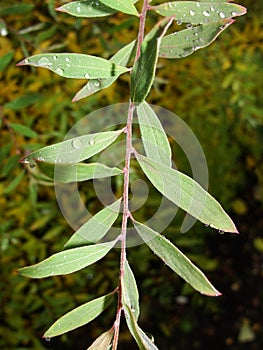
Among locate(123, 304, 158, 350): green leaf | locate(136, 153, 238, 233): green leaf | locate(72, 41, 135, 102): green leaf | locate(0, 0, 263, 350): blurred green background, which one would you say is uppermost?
locate(72, 41, 135, 102): green leaf

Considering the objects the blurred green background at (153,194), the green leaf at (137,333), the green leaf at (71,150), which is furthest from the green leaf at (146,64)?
the blurred green background at (153,194)

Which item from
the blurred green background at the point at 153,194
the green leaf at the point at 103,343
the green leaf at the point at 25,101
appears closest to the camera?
the green leaf at the point at 103,343

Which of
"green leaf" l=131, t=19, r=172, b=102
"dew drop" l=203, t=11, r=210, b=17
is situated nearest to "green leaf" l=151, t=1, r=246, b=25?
"dew drop" l=203, t=11, r=210, b=17

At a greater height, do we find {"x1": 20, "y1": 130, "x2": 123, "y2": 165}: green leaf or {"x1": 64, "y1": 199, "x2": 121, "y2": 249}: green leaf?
{"x1": 20, "y1": 130, "x2": 123, "y2": 165}: green leaf

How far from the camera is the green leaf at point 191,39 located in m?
0.46

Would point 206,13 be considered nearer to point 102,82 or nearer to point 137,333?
point 102,82

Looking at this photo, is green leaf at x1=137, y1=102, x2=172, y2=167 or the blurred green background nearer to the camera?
green leaf at x1=137, y1=102, x2=172, y2=167

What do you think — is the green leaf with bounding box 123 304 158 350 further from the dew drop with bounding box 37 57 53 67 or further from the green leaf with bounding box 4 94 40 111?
the green leaf with bounding box 4 94 40 111

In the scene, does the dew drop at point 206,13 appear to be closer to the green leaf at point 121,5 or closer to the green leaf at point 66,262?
the green leaf at point 121,5

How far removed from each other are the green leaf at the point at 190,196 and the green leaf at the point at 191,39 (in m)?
0.11

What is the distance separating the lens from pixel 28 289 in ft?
4.58

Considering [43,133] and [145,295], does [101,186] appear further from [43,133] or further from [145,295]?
[145,295]

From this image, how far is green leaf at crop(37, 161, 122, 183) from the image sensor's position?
0.49 meters

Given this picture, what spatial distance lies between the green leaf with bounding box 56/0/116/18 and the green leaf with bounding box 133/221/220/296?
209 millimetres
